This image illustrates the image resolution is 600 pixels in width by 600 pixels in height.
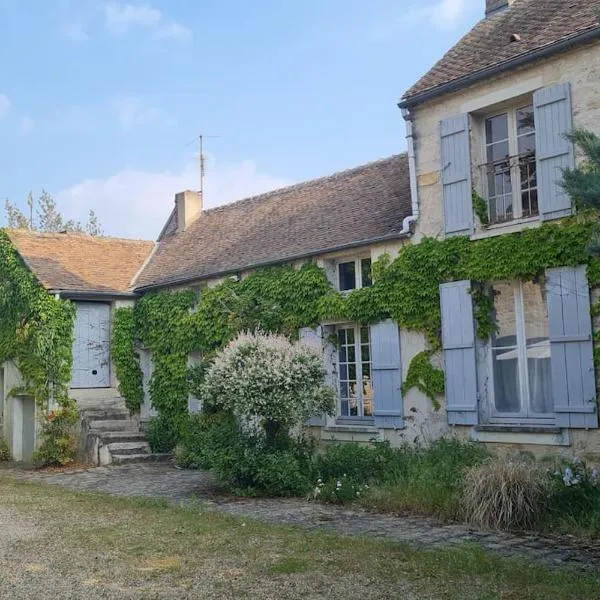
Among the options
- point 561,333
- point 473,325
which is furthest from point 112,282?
point 561,333

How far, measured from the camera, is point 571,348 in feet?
30.8

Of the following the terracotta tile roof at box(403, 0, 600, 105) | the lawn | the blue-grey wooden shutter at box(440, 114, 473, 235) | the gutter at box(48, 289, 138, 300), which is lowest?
the lawn

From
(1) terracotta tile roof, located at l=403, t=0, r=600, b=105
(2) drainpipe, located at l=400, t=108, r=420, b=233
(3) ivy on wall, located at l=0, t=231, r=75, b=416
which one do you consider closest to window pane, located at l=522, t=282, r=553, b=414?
(2) drainpipe, located at l=400, t=108, r=420, b=233

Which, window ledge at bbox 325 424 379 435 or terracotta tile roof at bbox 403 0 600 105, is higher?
terracotta tile roof at bbox 403 0 600 105

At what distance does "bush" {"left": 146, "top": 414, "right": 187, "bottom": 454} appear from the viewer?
15.9 metres

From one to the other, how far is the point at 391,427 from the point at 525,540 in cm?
426

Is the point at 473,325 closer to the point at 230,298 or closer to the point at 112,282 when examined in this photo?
the point at 230,298

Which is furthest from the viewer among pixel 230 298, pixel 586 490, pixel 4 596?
pixel 230 298

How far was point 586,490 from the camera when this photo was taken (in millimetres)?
8102

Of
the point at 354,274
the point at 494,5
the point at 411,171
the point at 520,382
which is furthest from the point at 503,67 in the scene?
the point at 520,382

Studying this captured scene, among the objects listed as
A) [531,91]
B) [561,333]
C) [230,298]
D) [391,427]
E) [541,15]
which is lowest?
[391,427]

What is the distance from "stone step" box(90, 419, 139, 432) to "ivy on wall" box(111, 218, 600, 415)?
2.37 feet

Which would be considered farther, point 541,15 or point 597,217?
point 541,15

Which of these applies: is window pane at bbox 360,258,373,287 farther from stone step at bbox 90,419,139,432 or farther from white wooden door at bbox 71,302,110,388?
white wooden door at bbox 71,302,110,388
